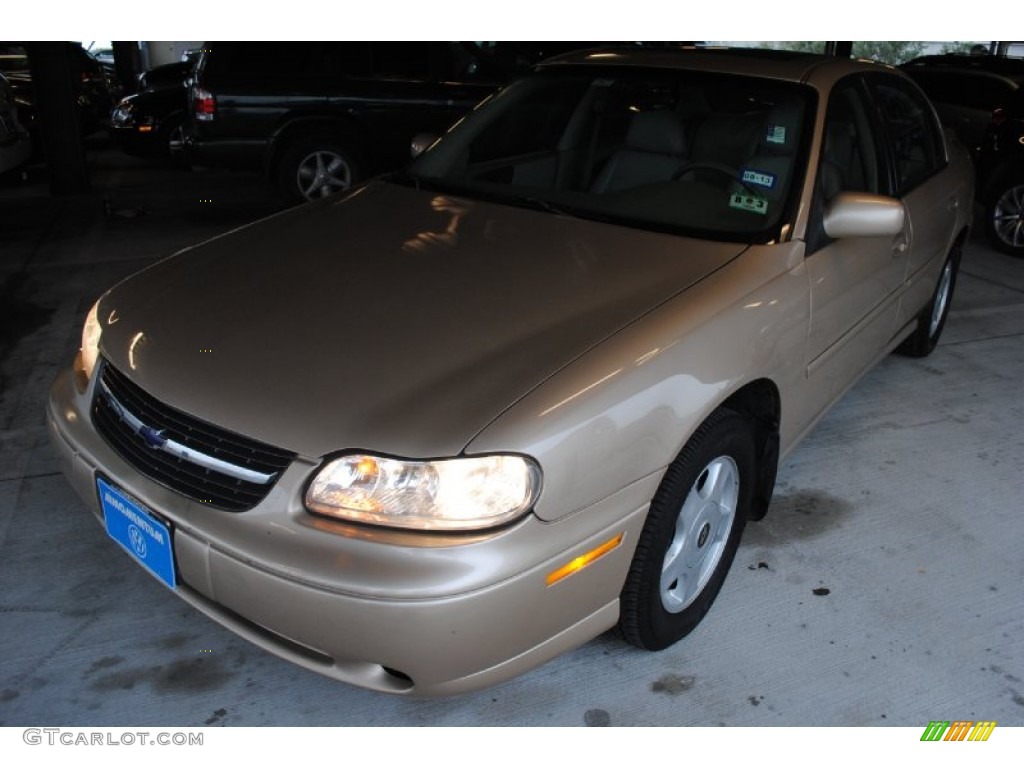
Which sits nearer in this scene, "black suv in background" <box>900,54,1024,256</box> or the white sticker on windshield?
the white sticker on windshield

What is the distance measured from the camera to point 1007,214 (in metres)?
6.47

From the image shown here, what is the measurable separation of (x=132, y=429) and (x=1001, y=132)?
21.9 feet

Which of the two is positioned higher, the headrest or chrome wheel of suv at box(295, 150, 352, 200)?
the headrest

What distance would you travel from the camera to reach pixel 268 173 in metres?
7.08

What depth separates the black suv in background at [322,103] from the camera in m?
6.83

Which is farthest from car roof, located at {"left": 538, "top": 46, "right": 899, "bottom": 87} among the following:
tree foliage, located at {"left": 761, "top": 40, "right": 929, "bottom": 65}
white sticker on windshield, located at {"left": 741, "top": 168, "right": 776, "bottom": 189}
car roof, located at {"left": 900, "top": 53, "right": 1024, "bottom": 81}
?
tree foliage, located at {"left": 761, "top": 40, "right": 929, "bottom": 65}

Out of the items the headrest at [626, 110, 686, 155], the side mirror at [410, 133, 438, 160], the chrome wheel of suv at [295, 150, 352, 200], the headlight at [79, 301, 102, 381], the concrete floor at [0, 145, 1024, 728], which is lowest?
the concrete floor at [0, 145, 1024, 728]

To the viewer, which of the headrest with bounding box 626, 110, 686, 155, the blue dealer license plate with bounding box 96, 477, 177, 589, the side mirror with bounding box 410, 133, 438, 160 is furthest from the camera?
the side mirror with bounding box 410, 133, 438, 160

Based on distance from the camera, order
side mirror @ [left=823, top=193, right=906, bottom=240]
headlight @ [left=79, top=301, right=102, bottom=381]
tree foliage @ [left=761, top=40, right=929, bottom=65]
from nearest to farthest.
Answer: headlight @ [left=79, top=301, right=102, bottom=381] < side mirror @ [left=823, top=193, right=906, bottom=240] < tree foliage @ [left=761, top=40, right=929, bottom=65]

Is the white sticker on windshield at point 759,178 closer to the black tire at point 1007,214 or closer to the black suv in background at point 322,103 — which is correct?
the black tire at point 1007,214

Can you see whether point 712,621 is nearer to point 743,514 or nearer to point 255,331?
point 743,514

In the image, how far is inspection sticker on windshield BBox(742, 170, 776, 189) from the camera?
8.70 feet

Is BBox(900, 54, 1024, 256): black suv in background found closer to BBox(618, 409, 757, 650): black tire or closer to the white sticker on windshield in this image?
the white sticker on windshield

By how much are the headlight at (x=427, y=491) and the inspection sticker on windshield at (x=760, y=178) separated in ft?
4.49
